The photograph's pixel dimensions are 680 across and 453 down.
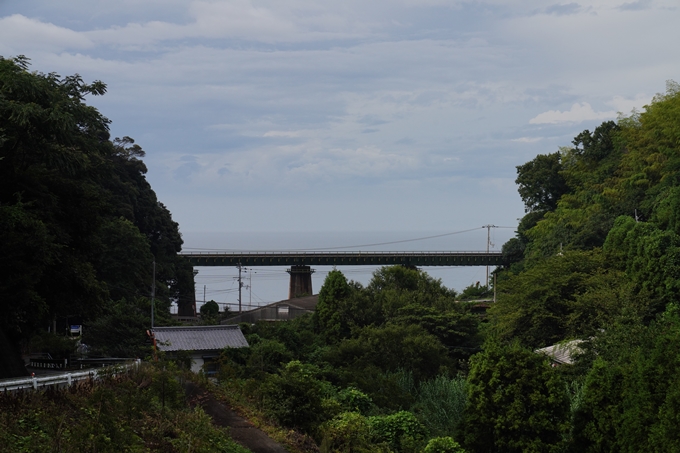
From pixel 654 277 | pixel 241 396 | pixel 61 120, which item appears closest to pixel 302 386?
A: pixel 241 396

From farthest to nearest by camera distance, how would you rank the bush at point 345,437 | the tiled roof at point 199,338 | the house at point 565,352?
the tiled roof at point 199,338 → the house at point 565,352 → the bush at point 345,437

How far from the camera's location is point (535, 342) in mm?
35688

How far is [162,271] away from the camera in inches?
2105

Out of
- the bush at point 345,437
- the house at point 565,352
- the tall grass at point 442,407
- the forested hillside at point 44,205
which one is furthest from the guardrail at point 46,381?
the house at point 565,352

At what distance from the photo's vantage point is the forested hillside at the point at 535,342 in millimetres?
19328

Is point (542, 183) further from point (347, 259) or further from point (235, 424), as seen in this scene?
point (235, 424)

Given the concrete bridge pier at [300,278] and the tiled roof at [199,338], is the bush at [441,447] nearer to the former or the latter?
the tiled roof at [199,338]

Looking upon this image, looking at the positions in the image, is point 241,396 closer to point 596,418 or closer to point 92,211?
point 92,211

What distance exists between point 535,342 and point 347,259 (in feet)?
Result: 149

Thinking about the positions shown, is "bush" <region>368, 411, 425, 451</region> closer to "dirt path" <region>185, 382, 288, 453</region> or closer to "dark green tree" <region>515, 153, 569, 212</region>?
"dirt path" <region>185, 382, 288, 453</region>

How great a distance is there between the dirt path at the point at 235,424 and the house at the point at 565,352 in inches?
557

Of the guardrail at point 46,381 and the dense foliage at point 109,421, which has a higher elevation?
the guardrail at point 46,381

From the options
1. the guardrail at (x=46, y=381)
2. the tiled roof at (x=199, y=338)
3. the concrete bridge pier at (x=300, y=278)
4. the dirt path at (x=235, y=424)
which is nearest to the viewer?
the guardrail at (x=46, y=381)

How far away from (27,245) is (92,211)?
4.20m
